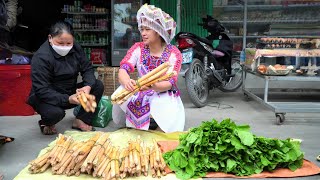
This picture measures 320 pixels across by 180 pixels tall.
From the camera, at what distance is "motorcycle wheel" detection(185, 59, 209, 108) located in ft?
17.2

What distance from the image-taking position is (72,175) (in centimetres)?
287

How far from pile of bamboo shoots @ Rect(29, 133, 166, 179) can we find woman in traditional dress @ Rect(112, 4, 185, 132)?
79cm

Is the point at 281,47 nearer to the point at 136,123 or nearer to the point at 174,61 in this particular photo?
the point at 174,61

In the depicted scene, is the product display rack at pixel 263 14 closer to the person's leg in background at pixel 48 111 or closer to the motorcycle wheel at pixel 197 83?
the motorcycle wheel at pixel 197 83

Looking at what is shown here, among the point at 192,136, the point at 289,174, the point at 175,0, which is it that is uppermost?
the point at 175,0

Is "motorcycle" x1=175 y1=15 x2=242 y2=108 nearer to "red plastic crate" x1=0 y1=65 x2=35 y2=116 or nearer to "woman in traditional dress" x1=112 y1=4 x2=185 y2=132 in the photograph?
"woman in traditional dress" x1=112 y1=4 x2=185 y2=132

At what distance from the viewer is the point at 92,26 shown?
8.79 meters

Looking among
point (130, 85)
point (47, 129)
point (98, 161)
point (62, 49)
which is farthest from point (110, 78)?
point (98, 161)

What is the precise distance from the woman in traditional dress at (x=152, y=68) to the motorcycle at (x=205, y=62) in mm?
1333

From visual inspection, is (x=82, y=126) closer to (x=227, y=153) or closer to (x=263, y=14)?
(x=227, y=153)

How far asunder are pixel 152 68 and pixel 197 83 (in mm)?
1554

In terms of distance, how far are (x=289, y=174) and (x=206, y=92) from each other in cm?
268

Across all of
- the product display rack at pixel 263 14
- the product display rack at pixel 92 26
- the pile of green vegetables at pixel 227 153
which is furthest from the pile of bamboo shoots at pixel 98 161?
the product display rack at pixel 263 14

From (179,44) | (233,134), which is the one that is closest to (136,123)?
(233,134)
